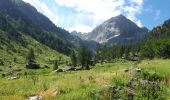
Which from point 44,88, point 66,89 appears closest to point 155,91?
point 66,89

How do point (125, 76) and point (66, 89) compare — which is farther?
point (125, 76)

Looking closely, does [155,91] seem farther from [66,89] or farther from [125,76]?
[66,89]

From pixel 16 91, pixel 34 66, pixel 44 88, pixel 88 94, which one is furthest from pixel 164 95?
pixel 34 66

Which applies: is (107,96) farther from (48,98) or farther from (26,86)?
(26,86)

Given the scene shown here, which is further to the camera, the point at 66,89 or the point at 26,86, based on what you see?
the point at 26,86

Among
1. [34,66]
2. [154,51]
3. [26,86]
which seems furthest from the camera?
[34,66]

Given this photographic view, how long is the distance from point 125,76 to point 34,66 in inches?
6161

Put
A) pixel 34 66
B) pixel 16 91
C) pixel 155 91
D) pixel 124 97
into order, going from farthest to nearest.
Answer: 1. pixel 34 66
2. pixel 16 91
3. pixel 155 91
4. pixel 124 97

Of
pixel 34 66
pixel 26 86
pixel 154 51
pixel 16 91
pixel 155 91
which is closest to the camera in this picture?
pixel 155 91

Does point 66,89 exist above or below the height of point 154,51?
below

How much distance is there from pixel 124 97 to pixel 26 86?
29.1ft

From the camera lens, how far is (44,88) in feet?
79.8

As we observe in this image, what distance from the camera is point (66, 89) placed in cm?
2344

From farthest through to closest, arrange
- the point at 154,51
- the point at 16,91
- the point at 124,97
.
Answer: the point at 154,51, the point at 16,91, the point at 124,97
